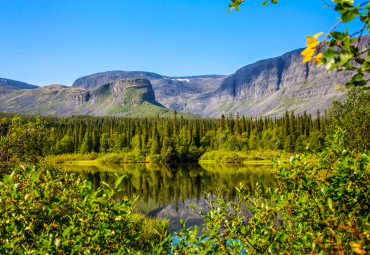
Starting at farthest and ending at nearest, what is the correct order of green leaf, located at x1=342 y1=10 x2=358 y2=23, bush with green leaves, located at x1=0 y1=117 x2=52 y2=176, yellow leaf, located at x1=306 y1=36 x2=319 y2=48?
bush with green leaves, located at x1=0 y1=117 x2=52 y2=176
yellow leaf, located at x1=306 y1=36 x2=319 y2=48
green leaf, located at x1=342 y1=10 x2=358 y2=23

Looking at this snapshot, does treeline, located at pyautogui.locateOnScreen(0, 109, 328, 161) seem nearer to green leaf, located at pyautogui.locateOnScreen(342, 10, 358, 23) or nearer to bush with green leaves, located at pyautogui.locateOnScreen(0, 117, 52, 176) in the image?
bush with green leaves, located at pyautogui.locateOnScreen(0, 117, 52, 176)

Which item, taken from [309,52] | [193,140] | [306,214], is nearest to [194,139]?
[193,140]

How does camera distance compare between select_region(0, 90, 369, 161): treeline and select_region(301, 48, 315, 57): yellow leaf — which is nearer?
select_region(301, 48, 315, 57): yellow leaf

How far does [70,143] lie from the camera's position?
118m

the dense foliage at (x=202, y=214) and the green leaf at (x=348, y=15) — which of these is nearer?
the green leaf at (x=348, y=15)

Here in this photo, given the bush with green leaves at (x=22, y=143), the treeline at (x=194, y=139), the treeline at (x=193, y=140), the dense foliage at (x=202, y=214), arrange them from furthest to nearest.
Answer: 1. the treeline at (x=194, y=139)
2. the treeline at (x=193, y=140)
3. the bush with green leaves at (x=22, y=143)
4. the dense foliage at (x=202, y=214)

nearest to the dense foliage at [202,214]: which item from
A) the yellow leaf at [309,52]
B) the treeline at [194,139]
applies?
the yellow leaf at [309,52]

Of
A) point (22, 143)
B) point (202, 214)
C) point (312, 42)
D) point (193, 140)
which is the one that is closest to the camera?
point (312, 42)

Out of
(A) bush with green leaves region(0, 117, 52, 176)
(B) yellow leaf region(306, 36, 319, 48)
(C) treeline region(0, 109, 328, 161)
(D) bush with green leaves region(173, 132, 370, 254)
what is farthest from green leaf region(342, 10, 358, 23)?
(C) treeline region(0, 109, 328, 161)

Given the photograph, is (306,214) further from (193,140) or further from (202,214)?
(193,140)

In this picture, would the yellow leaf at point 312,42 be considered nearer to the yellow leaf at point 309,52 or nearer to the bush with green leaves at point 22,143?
the yellow leaf at point 309,52

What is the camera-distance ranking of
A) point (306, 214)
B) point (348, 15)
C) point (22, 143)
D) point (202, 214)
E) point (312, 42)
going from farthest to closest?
point (22, 143)
point (202, 214)
point (306, 214)
point (312, 42)
point (348, 15)

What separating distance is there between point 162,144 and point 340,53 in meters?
94.5

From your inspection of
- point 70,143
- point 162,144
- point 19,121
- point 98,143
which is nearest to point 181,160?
point 162,144
